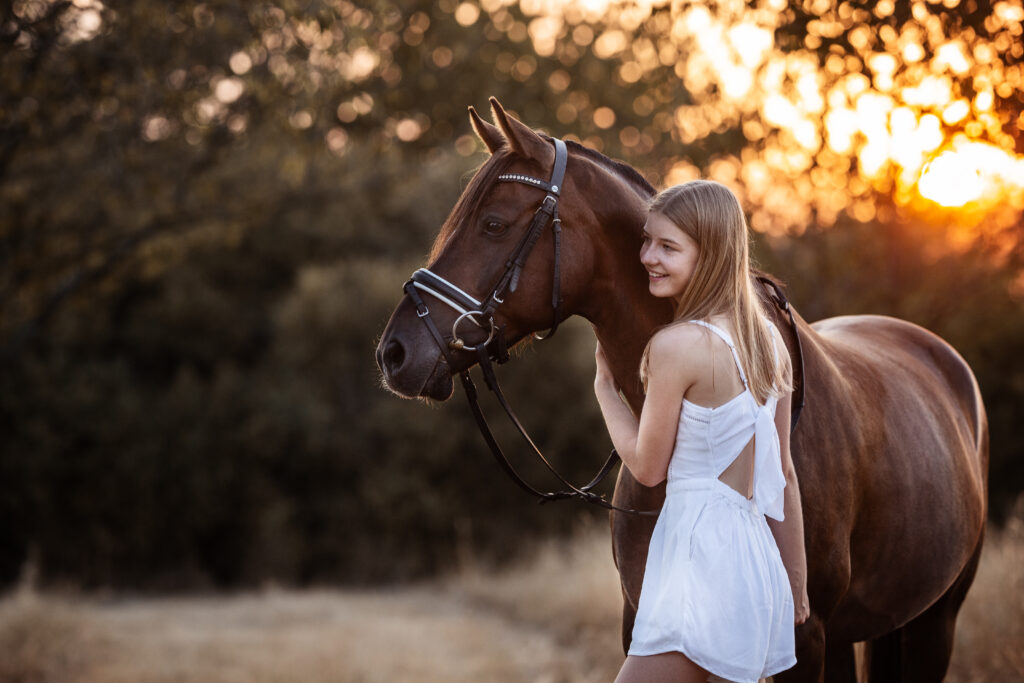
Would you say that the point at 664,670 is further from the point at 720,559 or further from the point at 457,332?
the point at 457,332

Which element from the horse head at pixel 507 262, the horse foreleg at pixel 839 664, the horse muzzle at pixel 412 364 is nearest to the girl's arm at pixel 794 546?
the horse head at pixel 507 262

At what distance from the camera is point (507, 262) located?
2539mm

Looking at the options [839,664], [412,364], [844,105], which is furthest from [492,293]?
[844,105]

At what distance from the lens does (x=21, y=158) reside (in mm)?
7152

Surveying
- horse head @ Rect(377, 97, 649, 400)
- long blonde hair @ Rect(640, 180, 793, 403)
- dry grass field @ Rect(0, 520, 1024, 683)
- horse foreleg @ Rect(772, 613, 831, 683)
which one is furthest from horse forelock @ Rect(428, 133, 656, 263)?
dry grass field @ Rect(0, 520, 1024, 683)

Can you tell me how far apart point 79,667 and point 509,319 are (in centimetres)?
641

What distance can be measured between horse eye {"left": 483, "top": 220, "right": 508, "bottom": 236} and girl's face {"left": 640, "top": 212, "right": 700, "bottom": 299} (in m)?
0.42

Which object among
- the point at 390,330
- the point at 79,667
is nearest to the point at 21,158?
the point at 79,667

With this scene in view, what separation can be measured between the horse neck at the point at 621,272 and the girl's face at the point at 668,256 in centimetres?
22

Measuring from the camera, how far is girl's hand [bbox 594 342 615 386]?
262 cm

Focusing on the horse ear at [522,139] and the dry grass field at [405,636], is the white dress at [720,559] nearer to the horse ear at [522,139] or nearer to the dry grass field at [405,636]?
the horse ear at [522,139]

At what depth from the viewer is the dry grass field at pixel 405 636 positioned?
17.3 ft

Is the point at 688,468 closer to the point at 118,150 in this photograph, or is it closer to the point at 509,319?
the point at 509,319

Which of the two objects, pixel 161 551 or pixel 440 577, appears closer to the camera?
pixel 440 577
